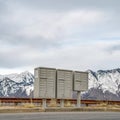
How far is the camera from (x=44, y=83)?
40156 mm

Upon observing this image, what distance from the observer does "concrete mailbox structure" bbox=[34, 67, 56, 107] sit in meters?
39.7

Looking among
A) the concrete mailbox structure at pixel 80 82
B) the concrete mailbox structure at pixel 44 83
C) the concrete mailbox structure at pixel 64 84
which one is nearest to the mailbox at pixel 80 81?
the concrete mailbox structure at pixel 80 82

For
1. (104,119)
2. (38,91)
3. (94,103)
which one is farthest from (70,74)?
(104,119)

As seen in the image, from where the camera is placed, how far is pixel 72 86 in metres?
42.9

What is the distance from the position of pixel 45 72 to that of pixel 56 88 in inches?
83.0

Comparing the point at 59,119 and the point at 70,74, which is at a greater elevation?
the point at 70,74

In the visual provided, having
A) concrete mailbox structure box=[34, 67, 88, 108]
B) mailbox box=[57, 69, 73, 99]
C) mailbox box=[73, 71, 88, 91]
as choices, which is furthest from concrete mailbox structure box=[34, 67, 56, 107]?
mailbox box=[73, 71, 88, 91]

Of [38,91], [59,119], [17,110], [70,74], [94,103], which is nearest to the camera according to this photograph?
[59,119]

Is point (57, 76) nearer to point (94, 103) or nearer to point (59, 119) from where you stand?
point (94, 103)

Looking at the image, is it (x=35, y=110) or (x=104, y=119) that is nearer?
(x=104, y=119)

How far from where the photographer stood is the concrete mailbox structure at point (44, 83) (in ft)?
130

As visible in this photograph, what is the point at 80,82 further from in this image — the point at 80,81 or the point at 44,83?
the point at 44,83

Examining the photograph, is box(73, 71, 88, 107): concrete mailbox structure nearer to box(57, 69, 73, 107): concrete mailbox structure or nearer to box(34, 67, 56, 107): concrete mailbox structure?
box(57, 69, 73, 107): concrete mailbox structure

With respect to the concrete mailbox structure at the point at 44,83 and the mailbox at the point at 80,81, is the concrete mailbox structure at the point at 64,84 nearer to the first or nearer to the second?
the mailbox at the point at 80,81
